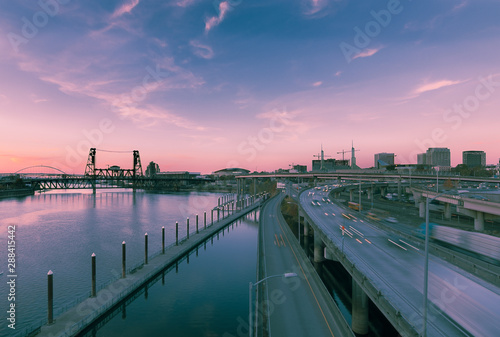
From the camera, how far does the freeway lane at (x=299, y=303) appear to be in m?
22.5

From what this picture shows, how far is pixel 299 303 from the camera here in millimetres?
26969

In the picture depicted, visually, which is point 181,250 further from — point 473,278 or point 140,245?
point 473,278

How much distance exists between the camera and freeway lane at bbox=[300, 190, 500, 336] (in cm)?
1792

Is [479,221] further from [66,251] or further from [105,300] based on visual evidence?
[66,251]

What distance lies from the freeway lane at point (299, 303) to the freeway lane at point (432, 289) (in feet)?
16.1

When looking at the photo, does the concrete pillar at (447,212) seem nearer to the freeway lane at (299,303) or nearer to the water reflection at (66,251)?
the freeway lane at (299,303)

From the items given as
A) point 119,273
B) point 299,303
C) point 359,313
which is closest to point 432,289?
point 359,313

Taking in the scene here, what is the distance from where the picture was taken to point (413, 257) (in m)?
31.0

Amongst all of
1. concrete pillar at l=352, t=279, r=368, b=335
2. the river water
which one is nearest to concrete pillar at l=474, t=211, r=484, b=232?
concrete pillar at l=352, t=279, r=368, b=335

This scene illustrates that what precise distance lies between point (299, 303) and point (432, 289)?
38.7 feet

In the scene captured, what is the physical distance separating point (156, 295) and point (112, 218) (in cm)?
6552

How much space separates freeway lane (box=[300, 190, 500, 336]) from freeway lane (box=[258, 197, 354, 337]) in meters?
4.90

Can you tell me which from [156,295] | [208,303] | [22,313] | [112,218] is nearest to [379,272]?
[208,303]

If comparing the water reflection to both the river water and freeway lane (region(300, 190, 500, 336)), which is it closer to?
the river water
